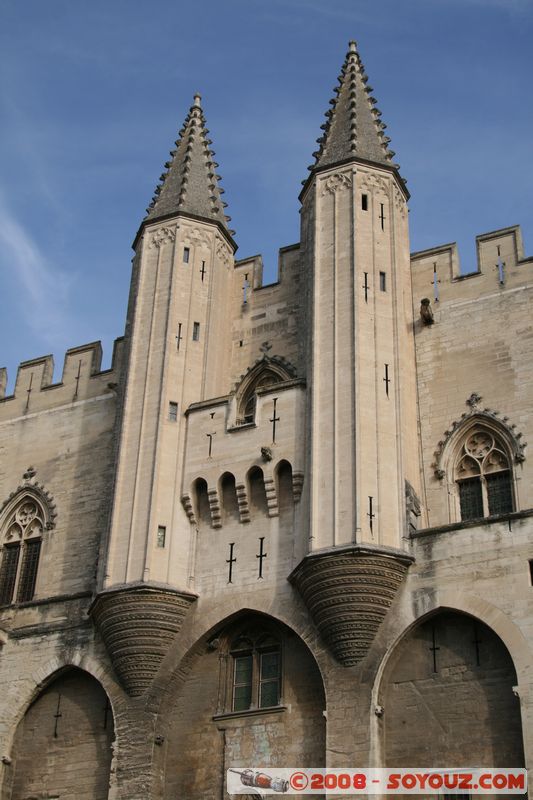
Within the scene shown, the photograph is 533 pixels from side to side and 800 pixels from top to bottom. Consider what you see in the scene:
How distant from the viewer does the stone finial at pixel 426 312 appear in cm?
2225

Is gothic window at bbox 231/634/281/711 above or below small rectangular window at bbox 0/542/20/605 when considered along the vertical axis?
below

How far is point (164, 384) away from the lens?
22516 mm

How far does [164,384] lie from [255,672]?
19.0 feet

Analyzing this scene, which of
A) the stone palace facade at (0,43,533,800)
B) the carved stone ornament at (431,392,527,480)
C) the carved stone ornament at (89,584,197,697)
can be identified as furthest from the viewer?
the carved stone ornament at (431,392,527,480)

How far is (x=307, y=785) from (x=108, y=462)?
831cm

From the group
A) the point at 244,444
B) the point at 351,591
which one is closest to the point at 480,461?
the point at 351,591

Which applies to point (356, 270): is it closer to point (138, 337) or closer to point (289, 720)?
point (138, 337)

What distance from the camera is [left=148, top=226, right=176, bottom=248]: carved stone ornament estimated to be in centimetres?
2452

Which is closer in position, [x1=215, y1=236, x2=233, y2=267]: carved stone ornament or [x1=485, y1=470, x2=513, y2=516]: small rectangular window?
[x1=485, y1=470, x2=513, y2=516]: small rectangular window

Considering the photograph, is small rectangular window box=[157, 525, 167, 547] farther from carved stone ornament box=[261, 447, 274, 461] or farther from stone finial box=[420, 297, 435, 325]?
stone finial box=[420, 297, 435, 325]

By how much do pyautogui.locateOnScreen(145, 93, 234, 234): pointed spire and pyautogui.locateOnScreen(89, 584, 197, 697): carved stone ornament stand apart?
845cm

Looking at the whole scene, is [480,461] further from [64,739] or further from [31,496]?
[31,496]

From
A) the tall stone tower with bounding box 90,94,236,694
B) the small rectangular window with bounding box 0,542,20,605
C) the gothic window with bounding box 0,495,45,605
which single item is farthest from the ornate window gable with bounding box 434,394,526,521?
the small rectangular window with bounding box 0,542,20,605

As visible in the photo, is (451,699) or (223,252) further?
(223,252)
